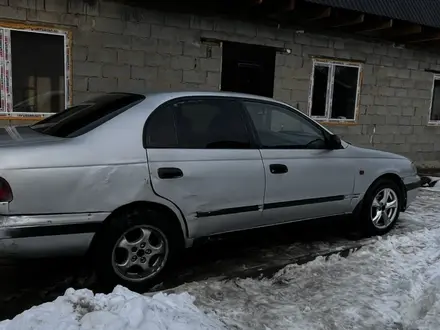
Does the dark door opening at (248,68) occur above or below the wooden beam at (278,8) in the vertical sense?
below

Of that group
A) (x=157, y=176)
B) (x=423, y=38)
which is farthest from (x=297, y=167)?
(x=423, y=38)

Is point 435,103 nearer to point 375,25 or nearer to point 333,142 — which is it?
point 375,25

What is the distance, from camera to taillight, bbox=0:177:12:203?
10.2 feet

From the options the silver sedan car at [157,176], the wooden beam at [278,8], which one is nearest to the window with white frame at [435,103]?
the wooden beam at [278,8]

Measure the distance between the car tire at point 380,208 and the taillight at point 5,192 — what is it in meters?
3.75

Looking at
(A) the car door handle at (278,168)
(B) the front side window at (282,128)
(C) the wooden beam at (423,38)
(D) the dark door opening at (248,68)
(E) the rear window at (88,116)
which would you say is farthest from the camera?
(C) the wooden beam at (423,38)

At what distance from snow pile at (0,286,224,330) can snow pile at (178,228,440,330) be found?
0.33 meters

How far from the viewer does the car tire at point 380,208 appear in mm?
5234

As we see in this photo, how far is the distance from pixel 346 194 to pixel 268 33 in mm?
4758

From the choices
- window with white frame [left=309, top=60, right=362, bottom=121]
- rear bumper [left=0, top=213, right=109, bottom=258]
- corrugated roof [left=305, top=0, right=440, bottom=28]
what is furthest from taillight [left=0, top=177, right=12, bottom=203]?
window with white frame [left=309, top=60, right=362, bottom=121]

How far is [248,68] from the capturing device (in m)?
8.78

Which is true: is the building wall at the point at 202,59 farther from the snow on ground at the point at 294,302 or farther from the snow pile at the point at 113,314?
the snow pile at the point at 113,314

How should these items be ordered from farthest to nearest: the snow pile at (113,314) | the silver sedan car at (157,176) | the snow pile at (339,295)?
1. the snow pile at (339,295)
2. the silver sedan car at (157,176)
3. the snow pile at (113,314)

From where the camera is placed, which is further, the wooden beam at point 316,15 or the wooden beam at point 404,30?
the wooden beam at point 404,30
